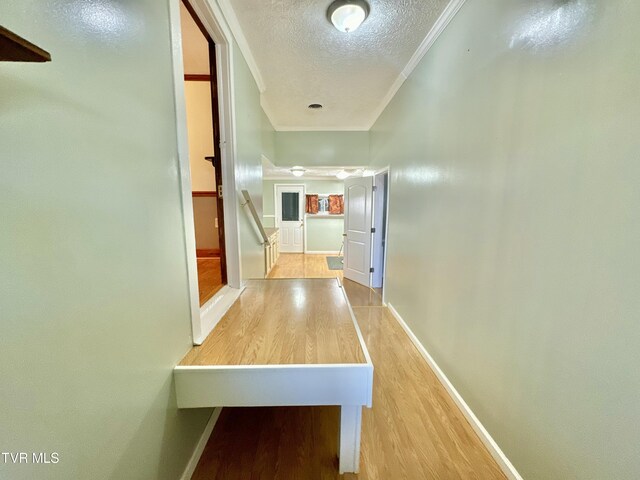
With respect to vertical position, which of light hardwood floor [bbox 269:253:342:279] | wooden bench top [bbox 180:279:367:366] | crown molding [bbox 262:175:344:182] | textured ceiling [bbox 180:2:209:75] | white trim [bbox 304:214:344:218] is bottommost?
light hardwood floor [bbox 269:253:342:279]

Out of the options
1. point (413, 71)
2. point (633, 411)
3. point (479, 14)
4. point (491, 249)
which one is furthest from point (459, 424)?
point (413, 71)

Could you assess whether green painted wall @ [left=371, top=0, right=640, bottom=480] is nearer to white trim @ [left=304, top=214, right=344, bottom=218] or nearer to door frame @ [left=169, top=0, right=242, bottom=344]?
door frame @ [left=169, top=0, right=242, bottom=344]

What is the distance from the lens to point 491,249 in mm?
1439

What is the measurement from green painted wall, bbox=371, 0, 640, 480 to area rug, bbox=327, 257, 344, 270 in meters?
3.98

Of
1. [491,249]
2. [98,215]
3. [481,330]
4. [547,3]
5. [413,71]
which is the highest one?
[413,71]

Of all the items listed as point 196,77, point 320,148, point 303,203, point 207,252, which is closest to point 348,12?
point 196,77

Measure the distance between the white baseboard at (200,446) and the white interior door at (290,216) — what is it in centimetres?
583

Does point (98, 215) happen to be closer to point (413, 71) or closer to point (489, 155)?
point (489, 155)

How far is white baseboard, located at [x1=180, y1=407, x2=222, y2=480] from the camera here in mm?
1276

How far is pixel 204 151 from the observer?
2.55 meters

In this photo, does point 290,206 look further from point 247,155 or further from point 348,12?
point 348,12

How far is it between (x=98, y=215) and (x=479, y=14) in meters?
2.26

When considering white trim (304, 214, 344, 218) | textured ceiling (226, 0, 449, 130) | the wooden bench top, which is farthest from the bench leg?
white trim (304, 214, 344, 218)

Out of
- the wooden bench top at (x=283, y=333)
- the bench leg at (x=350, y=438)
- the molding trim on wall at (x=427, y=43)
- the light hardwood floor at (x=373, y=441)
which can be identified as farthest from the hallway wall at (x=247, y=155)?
the molding trim on wall at (x=427, y=43)
